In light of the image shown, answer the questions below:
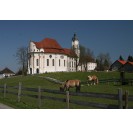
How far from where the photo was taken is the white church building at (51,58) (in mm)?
45219

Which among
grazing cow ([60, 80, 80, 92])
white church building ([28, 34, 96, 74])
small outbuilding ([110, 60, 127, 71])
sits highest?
white church building ([28, 34, 96, 74])

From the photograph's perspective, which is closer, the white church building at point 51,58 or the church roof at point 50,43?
the church roof at point 50,43

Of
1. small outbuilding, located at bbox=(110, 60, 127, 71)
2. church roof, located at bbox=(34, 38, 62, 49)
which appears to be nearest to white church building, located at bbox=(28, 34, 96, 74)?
church roof, located at bbox=(34, 38, 62, 49)

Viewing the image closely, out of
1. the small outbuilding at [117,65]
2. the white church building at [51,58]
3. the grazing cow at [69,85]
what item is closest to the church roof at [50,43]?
the white church building at [51,58]

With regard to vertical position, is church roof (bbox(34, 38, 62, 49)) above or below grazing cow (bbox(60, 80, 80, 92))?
above

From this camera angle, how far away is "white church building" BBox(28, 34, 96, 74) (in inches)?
1780

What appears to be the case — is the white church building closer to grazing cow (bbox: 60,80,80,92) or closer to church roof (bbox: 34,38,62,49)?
church roof (bbox: 34,38,62,49)

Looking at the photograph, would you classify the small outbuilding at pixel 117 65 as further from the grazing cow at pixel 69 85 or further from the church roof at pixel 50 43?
the church roof at pixel 50 43

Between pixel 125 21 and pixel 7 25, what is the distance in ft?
18.2
